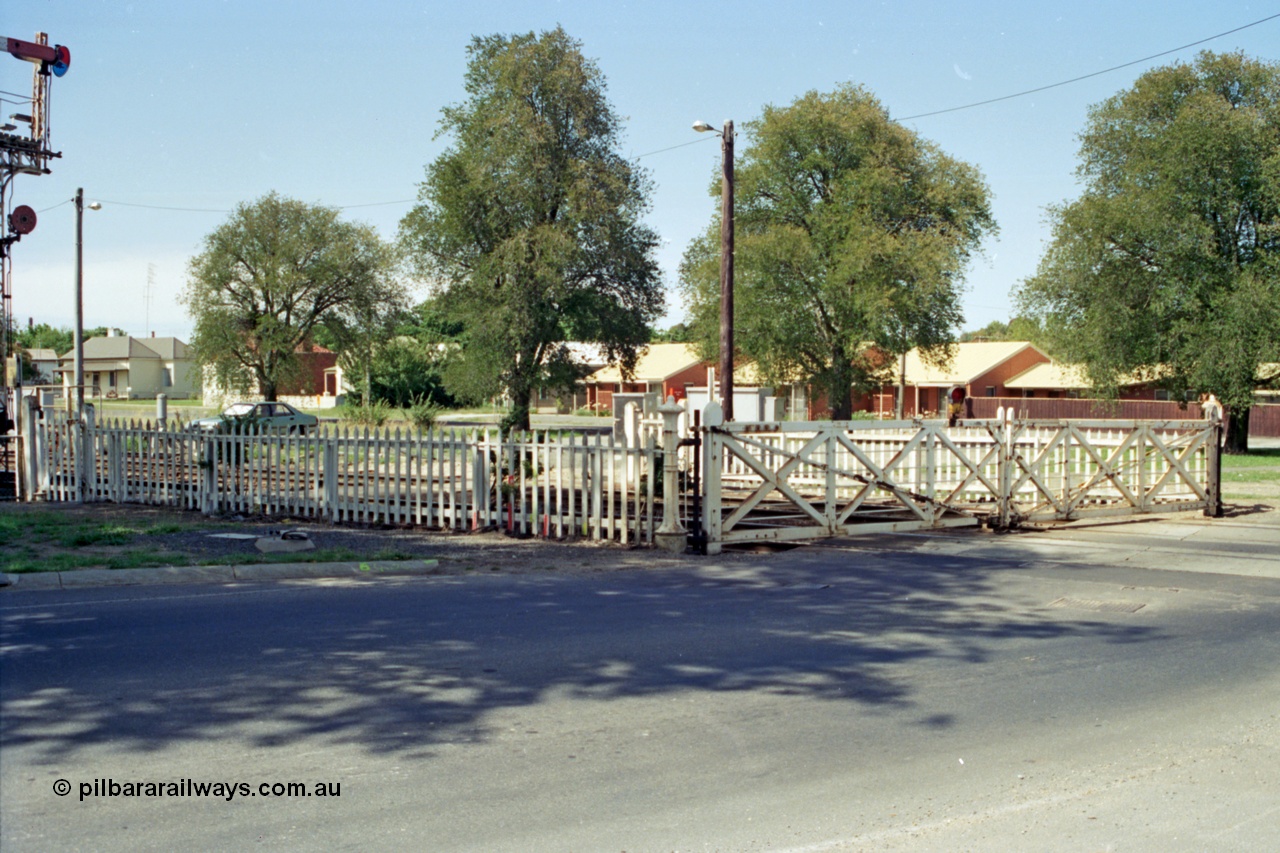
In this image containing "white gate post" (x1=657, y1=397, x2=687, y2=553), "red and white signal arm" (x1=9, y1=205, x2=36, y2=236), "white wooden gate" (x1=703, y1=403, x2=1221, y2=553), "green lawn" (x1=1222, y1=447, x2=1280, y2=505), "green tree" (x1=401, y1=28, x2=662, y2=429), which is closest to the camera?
"white gate post" (x1=657, y1=397, x2=687, y2=553)

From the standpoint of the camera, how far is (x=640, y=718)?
6.12 meters

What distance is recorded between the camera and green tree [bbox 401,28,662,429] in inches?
1467

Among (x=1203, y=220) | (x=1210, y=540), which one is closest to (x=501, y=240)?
(x=1203, y=220)

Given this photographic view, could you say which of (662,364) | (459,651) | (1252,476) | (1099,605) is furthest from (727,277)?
(662,364)

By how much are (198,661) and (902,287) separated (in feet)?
128

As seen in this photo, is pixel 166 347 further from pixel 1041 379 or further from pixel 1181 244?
pixel 1181 244

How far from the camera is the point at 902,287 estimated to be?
42.8 metres

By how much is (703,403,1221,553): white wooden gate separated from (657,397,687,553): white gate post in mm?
372

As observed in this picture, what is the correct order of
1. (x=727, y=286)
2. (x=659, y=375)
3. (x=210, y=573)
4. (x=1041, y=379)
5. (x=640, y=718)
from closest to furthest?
(x=640, y=718), (x=210, y=573), (x=727, y=286), (x=1041, y=379), (x=659, y=375)

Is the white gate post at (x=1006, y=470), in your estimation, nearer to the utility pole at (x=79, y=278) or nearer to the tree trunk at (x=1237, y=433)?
the utility pole at (x=79, y=278)

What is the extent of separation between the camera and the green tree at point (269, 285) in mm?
Result: 48969

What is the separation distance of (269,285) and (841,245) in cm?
2660

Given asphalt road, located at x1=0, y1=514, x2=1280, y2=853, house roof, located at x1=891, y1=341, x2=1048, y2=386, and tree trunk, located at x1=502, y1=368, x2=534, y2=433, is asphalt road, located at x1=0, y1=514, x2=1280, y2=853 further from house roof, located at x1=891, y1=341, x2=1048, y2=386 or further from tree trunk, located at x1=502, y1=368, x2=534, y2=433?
house roof, located at x1=891, y1=341, x2=1048, y2=386

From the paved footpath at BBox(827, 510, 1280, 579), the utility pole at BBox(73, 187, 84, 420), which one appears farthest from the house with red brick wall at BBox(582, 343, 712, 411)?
the paved footpath at BBox(827, 510, 1280, 579)
